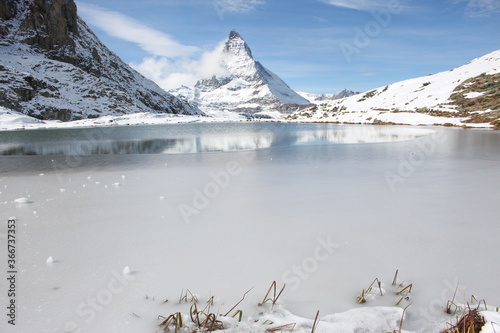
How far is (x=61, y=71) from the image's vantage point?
11100 centimetres

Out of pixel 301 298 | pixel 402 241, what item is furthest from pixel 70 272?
pixel 402 241

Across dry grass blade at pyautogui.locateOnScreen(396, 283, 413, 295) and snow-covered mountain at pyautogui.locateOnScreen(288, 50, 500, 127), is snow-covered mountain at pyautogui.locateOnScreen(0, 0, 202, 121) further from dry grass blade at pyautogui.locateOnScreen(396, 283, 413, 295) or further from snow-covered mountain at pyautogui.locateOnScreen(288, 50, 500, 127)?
dry grass blade at pyautogui.locateOnScreen(396, 283, 413, 295)

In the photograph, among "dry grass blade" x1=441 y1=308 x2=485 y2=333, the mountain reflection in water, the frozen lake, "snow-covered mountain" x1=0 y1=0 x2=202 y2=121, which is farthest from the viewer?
"snow-covered mountain" x1=0 y1=0 x2=202 y2=121

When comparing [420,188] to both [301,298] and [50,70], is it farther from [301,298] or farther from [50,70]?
[50,70]

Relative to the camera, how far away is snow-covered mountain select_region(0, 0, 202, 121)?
91250 millimetres

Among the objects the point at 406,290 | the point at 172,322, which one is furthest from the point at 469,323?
the point at 172,322

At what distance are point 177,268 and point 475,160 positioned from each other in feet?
39.6

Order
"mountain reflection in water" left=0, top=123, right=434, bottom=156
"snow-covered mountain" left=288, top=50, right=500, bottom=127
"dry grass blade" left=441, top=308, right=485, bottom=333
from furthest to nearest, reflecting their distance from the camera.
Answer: "snow-covered mountain" left=288, top=50, right=500, bottom=127 → "mountain reflection in water" left=0, top=123, right=434, bottom=156 → "dry grass blade" left=441, top=308, right=485, bottom=333

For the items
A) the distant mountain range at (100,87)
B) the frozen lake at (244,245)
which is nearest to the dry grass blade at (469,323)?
the frozen lake at (244,245)

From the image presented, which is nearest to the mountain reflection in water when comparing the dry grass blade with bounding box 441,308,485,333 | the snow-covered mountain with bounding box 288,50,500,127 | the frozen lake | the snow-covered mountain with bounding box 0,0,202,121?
the frozen lake

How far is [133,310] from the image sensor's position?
263 cm

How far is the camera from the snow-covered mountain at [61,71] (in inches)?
3593

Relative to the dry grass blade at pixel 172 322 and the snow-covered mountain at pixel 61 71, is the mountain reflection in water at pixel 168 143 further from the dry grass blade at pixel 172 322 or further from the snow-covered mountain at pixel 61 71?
the snow-covered mountain at pixel 61 71

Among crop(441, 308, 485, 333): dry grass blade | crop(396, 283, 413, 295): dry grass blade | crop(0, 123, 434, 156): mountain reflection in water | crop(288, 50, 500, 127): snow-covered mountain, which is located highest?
crop(288, 50, 500, 127): snow-covered mountain
